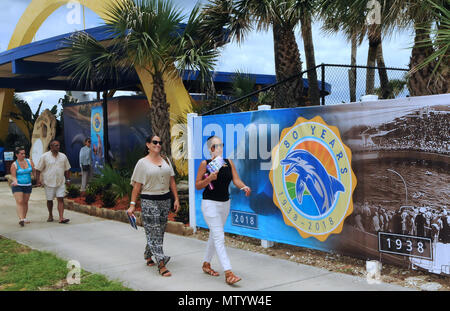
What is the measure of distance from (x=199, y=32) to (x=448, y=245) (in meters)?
7.92

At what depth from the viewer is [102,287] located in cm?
576

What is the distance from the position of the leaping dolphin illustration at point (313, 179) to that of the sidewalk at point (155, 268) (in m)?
0.90

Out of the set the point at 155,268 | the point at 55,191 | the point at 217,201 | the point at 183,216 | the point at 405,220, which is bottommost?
the point at 155,268

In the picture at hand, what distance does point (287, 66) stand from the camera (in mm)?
11250

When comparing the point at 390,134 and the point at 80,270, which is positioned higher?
the point at 390,134

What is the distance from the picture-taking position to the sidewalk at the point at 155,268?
5.76 metres

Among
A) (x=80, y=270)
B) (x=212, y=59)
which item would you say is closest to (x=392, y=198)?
(x=80, y=270)

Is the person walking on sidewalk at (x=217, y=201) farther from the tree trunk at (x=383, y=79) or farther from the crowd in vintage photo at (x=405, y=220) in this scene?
the tree trunk at (x=383, y=79)

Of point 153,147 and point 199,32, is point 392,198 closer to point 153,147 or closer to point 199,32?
point 153,147

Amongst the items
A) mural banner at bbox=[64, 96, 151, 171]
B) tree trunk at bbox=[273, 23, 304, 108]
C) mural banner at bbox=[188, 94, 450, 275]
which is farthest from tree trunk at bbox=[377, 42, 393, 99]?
mural banner at bbox=[64, 96, 151, 171]

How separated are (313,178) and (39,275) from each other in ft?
12.5
